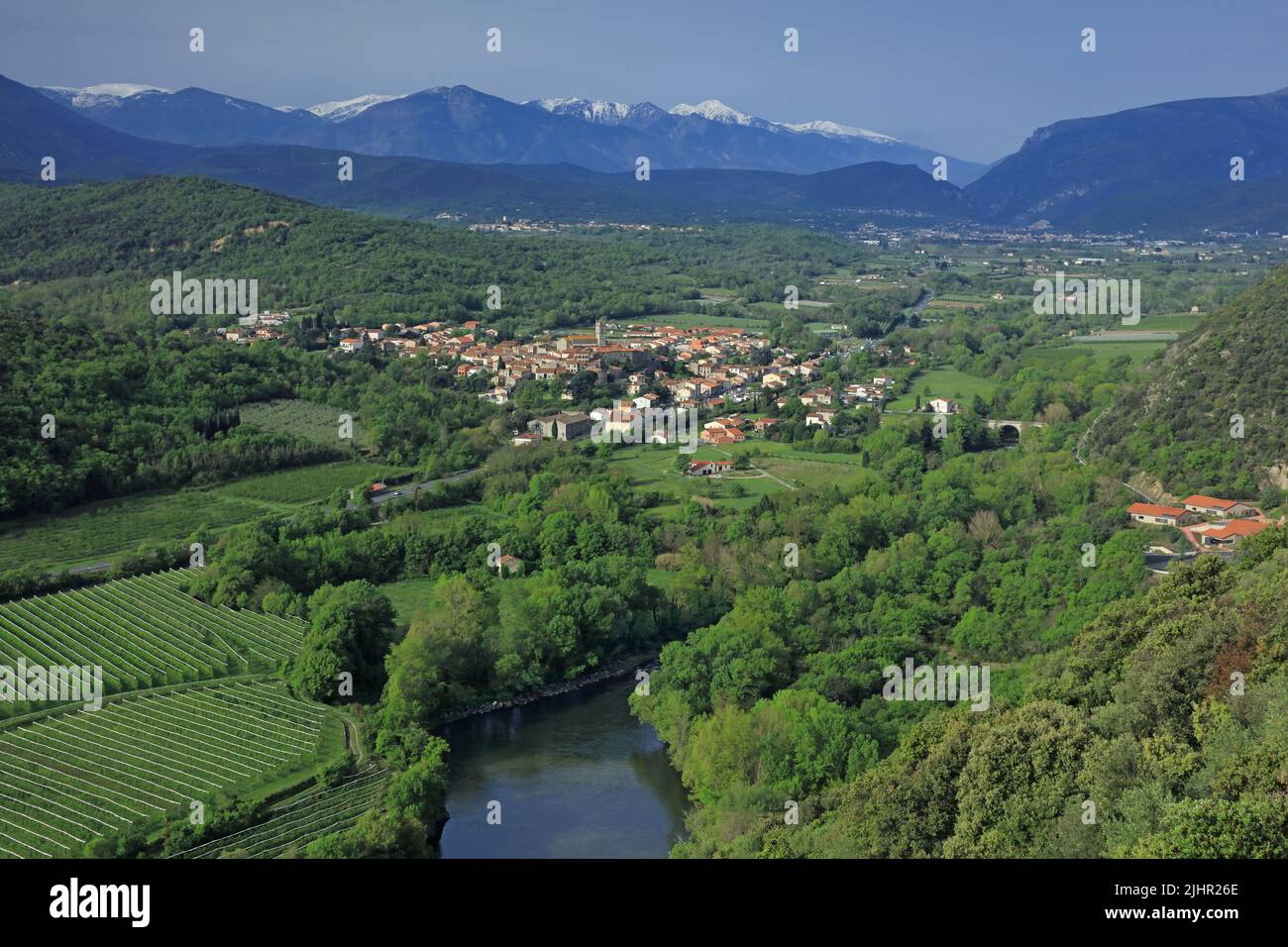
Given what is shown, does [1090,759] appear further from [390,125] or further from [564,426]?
[390,125]

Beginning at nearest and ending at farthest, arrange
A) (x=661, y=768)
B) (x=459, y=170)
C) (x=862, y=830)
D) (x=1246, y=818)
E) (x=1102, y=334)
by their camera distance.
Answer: (x=1246, y=818)
(x=862, y=830)
(x=661, y=768)
(x=1102, y=334)
(x=459, y=170)

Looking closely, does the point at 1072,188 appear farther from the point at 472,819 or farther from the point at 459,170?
the point at 472,819

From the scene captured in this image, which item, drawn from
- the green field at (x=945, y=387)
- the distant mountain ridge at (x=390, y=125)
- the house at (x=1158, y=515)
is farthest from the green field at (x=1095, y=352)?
the distant mountain ridge at (x=390, y=125)

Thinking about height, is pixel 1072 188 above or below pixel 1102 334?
above

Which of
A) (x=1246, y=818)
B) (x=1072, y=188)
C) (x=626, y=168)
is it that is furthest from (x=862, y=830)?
(x=626, y=168)
